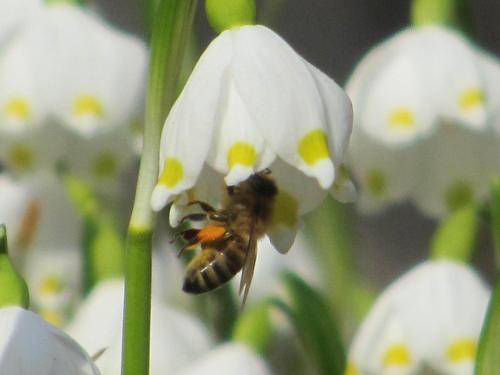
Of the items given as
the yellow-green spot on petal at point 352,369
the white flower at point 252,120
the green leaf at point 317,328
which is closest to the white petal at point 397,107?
the green leaf at point 317,328

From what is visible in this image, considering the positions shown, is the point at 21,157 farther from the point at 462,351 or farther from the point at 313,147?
the point at 313,147

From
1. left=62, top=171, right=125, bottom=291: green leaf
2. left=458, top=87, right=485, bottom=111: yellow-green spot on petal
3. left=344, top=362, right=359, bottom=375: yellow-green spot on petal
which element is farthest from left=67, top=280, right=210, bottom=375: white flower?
left=458, top=87, right=485, bottom=111: yellow-green spot on petal

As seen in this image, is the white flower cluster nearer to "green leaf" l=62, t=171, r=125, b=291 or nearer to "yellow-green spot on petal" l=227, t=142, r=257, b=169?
"green leaf" l=62, t=171, r=125, b=291

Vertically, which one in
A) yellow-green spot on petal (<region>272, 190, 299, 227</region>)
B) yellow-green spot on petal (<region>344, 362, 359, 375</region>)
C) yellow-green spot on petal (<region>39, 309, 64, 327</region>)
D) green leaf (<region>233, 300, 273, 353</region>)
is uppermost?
yellow-green spot on petal (<region>272, 190, 299, 227</region>)

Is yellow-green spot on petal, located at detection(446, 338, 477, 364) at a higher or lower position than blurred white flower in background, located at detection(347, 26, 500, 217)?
lower

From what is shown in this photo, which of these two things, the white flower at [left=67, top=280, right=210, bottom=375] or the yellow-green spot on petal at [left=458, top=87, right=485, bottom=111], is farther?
the yellow-green spot on petal at [left=458, top=87, right=485, bottom=111]

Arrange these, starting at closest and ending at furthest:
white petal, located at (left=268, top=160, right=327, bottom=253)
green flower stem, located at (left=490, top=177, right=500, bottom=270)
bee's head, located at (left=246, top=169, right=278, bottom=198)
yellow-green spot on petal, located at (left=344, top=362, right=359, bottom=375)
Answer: white petal, located at (left=268, top=160, right=327, bottom=253)
bee's head, located at (left=246, top=169, right=278, bottom=198)
green flower stem, located at (left=490, top=177, right=500, bottom=270)
yellow-green spot on petal, located at (left=344, top=362, right=359, bottom=375)

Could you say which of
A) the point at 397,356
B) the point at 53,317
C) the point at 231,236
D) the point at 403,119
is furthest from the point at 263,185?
the point at 53,317

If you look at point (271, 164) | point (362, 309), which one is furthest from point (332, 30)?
point (271, 164)
